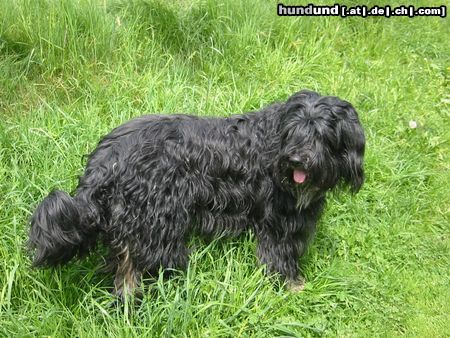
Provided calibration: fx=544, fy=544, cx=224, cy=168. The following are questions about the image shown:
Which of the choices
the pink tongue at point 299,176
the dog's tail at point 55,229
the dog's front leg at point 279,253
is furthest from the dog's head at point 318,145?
the dog's tail at point 55,229

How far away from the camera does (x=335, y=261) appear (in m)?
3.61

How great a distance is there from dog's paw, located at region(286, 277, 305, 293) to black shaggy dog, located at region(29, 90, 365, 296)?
0.25ft

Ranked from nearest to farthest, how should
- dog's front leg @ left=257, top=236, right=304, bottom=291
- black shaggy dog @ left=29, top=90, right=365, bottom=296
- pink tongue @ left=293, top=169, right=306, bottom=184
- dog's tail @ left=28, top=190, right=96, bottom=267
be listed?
dog's tail @ left=28, top=190, right=96, bottom=267 → black shaggy dog @ left=29, top=90, right=365, bottom=296 → pink tongue @ left=293, top=169, right=306, bottom=184 → dog's front leg @ left=257, top=236, right=304, bottom=291

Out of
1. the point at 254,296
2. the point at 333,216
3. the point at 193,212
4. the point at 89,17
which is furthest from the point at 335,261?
the point at 89,17

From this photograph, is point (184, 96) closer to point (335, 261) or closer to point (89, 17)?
point (89, 17)

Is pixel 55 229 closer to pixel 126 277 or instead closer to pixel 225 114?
pixel 126 277

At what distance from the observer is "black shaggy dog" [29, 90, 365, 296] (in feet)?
9.41

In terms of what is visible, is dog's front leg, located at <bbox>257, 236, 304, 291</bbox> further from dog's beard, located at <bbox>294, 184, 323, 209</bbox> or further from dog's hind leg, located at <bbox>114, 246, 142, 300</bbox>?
dog's hind leg, located at <bbox>114, 246, 142, 300</bbox>

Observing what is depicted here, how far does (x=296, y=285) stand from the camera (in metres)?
3.45

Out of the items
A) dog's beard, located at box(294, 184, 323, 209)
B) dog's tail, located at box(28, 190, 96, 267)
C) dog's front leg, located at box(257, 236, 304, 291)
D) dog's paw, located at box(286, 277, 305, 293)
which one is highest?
dog's tail, located at box(28, 190, 96, 267)

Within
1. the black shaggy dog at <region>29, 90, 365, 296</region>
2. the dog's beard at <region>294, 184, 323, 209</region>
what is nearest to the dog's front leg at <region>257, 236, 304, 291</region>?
the black shaggy dog at <region>29, 90, 365, 296</region>

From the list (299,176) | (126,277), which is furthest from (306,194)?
(126,277)

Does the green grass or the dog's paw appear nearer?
the green grass

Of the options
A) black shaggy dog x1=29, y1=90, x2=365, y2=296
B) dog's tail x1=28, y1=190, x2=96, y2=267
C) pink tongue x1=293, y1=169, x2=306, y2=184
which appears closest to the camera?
dog's tail x1=28, y1=190, x2=96, y2=267
